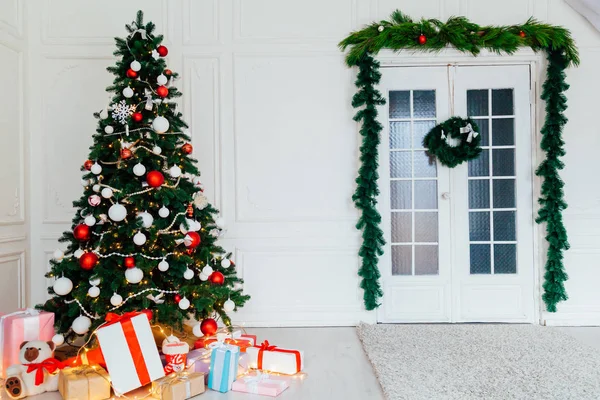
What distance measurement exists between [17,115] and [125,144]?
4.29 ft

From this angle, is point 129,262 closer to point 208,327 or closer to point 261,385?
point 208,327

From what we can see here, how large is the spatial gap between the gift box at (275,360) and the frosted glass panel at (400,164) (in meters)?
1.79

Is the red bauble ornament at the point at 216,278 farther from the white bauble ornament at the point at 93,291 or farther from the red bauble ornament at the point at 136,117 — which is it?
the red bauble ornament at the point at 136,117

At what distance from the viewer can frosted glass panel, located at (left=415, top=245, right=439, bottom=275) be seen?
Answer: 12.1ft

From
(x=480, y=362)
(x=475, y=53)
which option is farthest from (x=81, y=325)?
(x=475, y=53)

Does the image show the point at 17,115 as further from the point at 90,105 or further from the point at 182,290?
the point at 182,290

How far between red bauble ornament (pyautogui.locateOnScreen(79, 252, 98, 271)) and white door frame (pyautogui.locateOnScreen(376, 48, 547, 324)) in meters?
2.62

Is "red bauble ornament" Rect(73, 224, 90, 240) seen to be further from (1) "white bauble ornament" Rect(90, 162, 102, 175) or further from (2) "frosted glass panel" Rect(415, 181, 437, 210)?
(2) "frosted glass panel" Rect(415, 181, 437, 210)

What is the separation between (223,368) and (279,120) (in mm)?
2046

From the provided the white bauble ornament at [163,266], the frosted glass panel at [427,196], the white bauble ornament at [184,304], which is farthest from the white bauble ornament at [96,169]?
the frosted glass panel at [427,196]

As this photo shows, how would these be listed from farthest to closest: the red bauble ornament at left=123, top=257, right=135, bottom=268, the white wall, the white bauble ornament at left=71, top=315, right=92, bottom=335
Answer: the white wall, the red bauble ornament at left=123, top=257, right=135, bottom=268, the white bauble ornament at left=71, top=315, right=92, bottom=335

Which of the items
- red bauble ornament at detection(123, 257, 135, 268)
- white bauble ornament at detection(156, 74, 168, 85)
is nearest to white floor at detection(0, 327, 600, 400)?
red bauble ornament at detection(123, 257, 135, 268)

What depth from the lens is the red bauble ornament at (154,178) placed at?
2.77 meters

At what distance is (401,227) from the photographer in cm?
372
